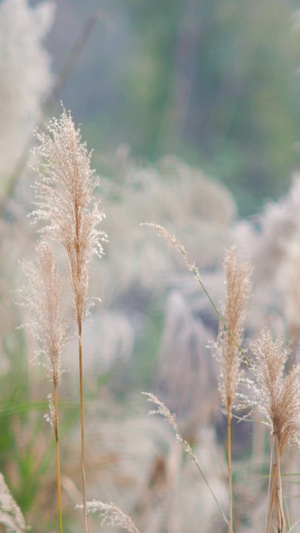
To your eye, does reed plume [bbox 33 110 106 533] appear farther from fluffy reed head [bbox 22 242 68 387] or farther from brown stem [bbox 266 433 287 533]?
brown stem [bbox 266 433 287 533]

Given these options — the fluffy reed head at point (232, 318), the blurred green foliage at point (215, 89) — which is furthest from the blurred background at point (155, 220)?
the fluffy reed head at point (232, 318)

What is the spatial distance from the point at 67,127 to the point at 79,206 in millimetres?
100

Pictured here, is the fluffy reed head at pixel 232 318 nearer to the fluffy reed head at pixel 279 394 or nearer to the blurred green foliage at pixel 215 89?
the fluffy reed head at pixel 279 394

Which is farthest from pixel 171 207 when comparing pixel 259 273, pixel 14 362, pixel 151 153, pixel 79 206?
pixel 79 206

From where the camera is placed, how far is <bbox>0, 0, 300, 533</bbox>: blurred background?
128cm

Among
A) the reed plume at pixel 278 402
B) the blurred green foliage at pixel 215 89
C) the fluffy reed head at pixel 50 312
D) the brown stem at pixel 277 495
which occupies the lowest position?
the brown stem at pixel 277 495

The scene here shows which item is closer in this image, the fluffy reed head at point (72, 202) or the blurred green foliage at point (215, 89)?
the fluffy reed head at point (72, 202)

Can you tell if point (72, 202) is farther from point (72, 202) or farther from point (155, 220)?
point (155, 220)

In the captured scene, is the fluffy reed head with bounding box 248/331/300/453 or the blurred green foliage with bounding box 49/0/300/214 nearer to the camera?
the fluffy reed head with bounding box 248/331/300/453

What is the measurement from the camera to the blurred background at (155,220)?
1.28 metres

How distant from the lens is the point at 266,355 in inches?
31.0

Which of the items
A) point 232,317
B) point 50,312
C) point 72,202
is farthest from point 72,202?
point 232,317

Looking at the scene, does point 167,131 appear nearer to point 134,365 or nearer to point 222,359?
point 134,365

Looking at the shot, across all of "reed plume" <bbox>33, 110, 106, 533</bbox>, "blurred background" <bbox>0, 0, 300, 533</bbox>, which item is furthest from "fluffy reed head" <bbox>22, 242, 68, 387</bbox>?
"blurred background" <bbox>0, 0, 300, 533</bbox>
